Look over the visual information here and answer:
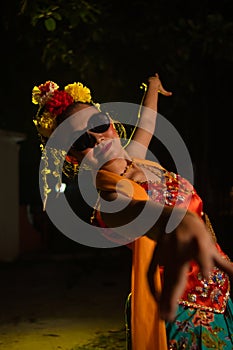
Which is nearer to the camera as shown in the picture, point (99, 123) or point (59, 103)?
point (99, 123)

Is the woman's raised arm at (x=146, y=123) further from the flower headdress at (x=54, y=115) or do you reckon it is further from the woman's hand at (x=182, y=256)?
the woman's hand at (x=182, y=256)

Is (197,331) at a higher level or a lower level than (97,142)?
lower

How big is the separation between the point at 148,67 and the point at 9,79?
2883 millimetres

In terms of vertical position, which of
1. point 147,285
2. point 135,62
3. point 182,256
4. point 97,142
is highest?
point 135,62

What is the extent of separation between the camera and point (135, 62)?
33.8 feet

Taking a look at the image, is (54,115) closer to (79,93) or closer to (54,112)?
(54,112)

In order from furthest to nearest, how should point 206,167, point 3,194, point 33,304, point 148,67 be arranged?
point 206,167, point 3,194, point 148,67, point 33,304

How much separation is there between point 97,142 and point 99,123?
0.25 feet

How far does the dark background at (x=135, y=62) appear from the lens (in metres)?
7.17

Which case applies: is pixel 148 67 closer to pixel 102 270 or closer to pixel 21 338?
pixel 102 270

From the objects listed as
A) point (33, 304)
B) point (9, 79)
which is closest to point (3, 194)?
point (9, 79)

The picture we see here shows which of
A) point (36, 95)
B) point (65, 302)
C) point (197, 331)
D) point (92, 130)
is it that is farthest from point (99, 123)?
point (65, 302)

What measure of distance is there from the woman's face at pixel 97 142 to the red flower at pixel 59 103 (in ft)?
0.54

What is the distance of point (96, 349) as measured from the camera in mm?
5867
